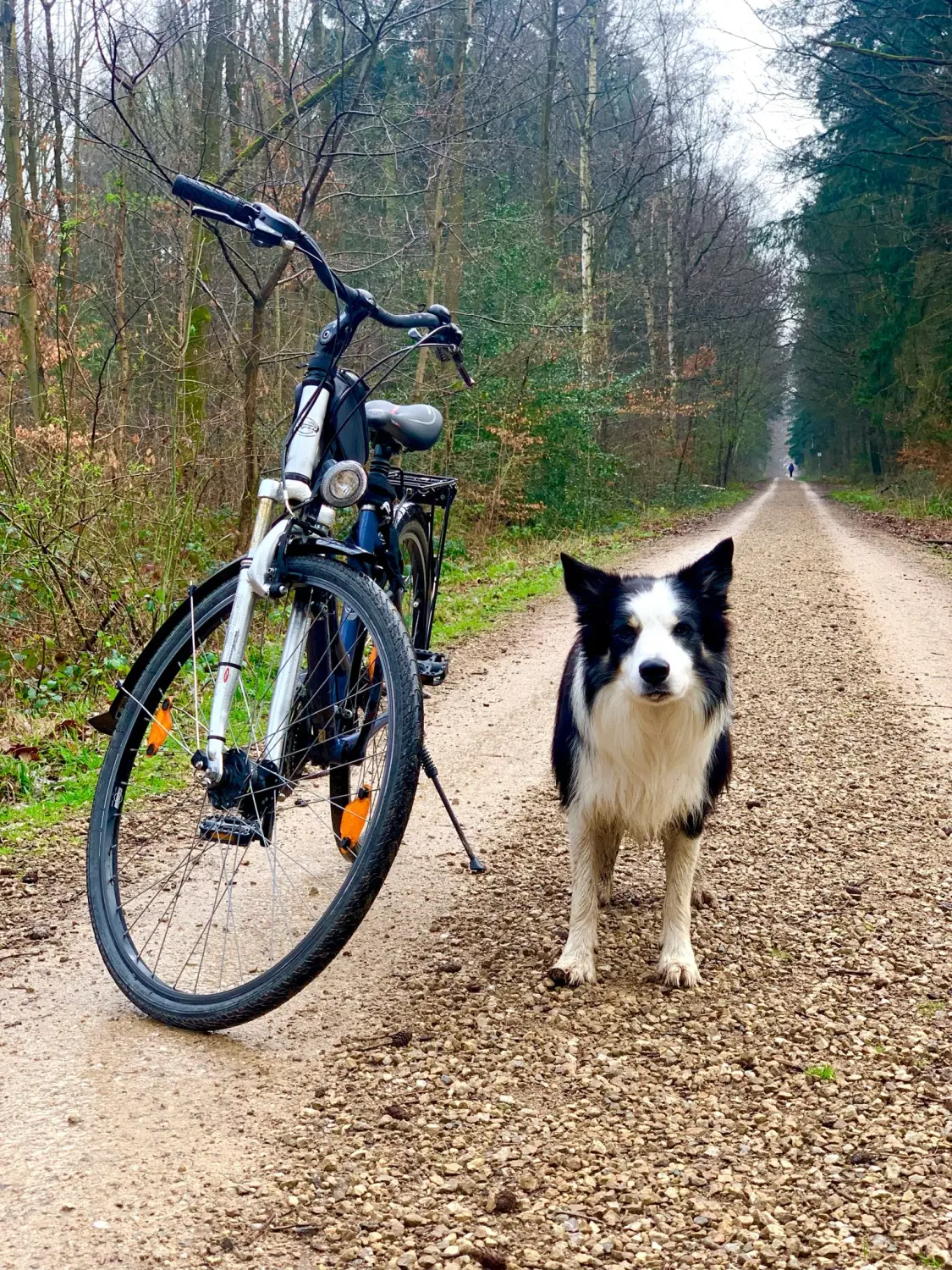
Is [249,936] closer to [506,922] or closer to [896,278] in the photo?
[506,922]

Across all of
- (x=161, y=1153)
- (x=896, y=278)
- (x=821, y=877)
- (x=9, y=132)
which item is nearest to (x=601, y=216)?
(x=896, y=278)

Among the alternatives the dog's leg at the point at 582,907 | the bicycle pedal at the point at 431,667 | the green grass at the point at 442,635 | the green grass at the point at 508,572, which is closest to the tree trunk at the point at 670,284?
the green grass at the point at 442,635

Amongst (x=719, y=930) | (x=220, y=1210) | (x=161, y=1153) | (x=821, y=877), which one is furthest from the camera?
(x=821, y=877)

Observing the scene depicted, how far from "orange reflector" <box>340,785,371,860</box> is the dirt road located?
41 centimetres

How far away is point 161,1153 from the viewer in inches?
84.8

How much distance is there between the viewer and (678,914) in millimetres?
3111

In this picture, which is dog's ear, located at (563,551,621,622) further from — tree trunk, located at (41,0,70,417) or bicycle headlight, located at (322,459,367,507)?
tree trunk, located at (41,0,70,417)

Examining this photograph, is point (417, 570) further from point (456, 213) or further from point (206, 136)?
point (456, 213)

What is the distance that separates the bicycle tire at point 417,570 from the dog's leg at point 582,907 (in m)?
1.07

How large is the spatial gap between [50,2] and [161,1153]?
10.4 metres

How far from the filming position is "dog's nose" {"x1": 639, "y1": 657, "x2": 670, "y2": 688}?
2.76 m

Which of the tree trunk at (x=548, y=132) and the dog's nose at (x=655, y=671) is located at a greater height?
the tree trunk at (x=548, y=132)

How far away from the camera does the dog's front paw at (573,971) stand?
3.00 meters

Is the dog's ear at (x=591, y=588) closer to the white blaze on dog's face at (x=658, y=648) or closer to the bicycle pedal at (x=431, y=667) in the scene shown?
the white blaze on dog's face at (x=658, y=648)
